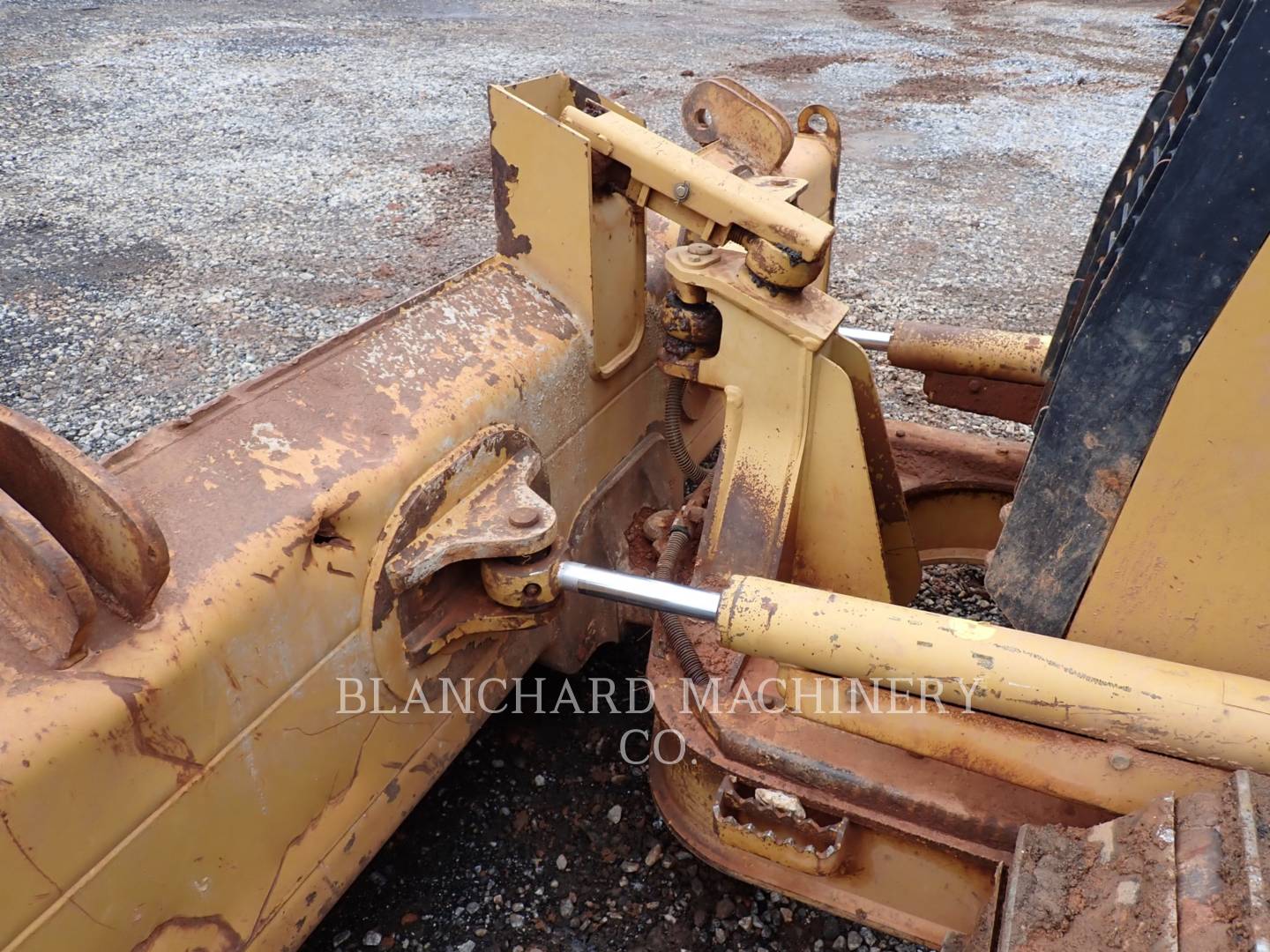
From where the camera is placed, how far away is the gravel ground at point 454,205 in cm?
198

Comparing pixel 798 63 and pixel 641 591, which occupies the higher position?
pixel 641 591

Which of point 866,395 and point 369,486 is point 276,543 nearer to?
point 369,486

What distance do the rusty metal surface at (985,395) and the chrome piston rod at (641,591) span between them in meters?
1.12

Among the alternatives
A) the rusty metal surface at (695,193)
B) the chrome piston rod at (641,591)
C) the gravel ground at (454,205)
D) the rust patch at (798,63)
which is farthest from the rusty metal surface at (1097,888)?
the rust patch at (798,63)

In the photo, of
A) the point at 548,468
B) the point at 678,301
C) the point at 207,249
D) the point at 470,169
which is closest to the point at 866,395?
the point at 678,301

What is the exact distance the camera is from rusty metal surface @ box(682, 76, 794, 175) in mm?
2000

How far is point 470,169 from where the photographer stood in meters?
5.72

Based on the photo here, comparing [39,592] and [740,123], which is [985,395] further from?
[39,592]

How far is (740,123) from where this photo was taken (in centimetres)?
205

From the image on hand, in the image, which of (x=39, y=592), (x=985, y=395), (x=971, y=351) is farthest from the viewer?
(x=985, y=395)

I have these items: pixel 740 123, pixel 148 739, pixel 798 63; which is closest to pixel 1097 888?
pixel 148 739

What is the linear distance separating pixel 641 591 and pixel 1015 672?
54 centimetres

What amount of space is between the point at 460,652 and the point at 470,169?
4.60 m

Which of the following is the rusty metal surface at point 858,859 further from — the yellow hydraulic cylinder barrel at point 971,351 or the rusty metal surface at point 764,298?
the yellow hydraulic cylinder barrel at point 971,351
